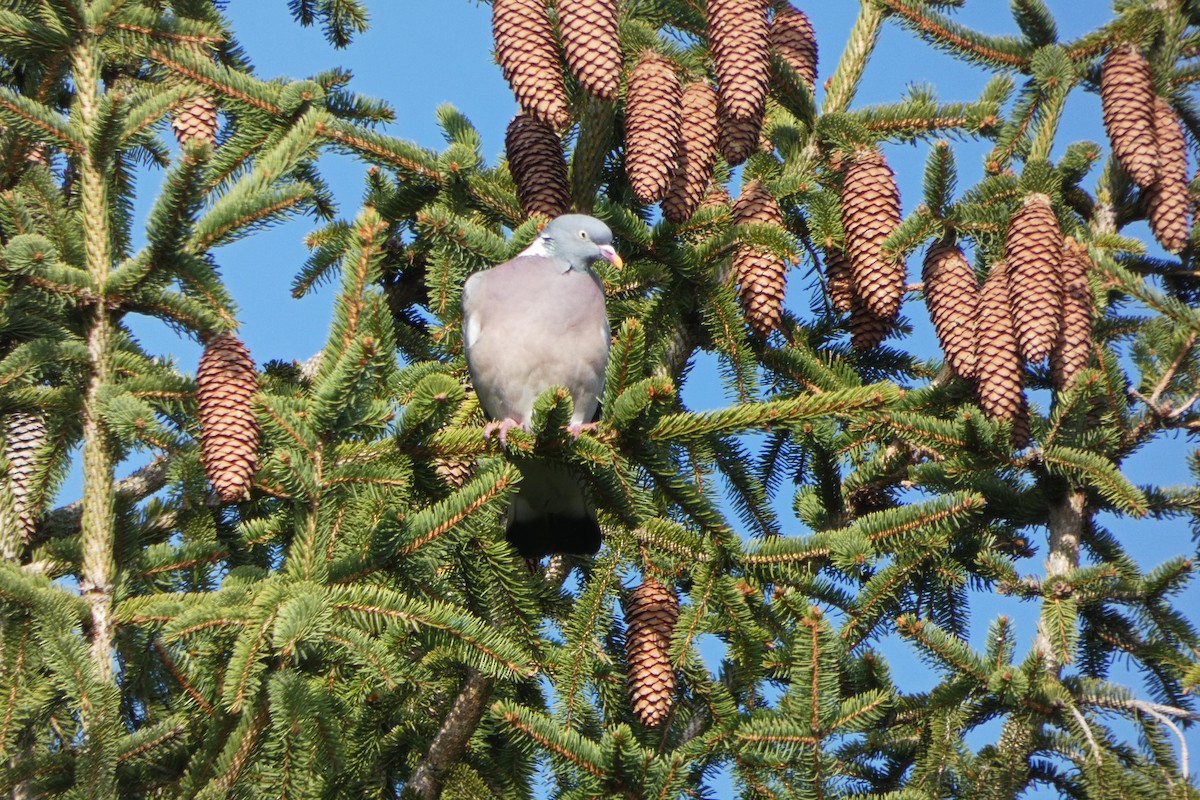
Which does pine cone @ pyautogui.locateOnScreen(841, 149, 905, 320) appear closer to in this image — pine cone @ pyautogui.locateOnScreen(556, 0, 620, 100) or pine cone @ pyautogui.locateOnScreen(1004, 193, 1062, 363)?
pine cone @ pyautogui.locateOnScreen(1004, 193, 1062, 363)

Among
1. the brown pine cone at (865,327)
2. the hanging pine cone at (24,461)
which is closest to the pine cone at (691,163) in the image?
the brown pine cone at (865,327)

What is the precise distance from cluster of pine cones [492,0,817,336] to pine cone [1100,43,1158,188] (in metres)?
1.20

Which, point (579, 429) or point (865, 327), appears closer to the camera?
point (579, 429)

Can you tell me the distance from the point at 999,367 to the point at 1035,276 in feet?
1.05

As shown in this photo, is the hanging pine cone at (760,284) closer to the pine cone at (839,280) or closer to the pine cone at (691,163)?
the pine cone at (691,163)

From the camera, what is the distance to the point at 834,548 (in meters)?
3.66

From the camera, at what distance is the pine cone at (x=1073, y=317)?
4520 mm

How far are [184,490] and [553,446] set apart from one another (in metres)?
1.41

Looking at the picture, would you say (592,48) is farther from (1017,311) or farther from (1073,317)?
(1073,317)

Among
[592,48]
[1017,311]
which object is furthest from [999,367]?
[592,48]

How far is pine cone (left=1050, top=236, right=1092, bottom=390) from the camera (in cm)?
452

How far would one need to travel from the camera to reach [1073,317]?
4.55m

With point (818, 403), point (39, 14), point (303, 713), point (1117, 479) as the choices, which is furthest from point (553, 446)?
point (39, 14)

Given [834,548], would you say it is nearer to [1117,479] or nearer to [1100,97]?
[1117,479]
